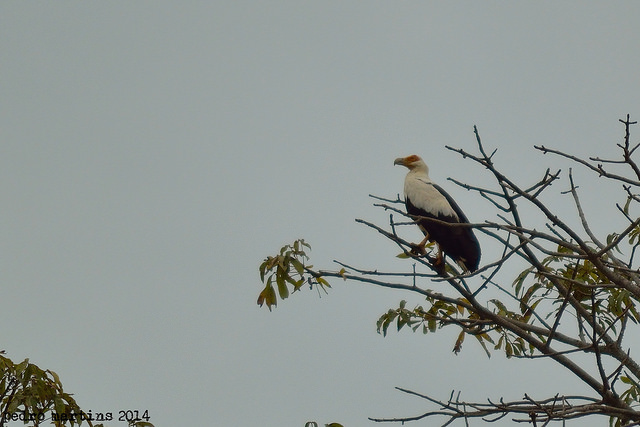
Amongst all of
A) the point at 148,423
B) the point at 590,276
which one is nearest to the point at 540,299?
the point at 590,276

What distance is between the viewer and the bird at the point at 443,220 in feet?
22.0

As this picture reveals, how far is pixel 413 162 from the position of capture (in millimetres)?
8609

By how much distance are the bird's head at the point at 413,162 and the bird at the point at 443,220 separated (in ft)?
1.74

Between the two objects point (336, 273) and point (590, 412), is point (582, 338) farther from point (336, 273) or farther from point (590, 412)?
point (336, 273)

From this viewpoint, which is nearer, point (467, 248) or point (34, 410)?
point (34, 410)

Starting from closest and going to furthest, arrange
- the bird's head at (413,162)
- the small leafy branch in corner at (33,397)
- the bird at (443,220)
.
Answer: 1. the small leafy branch in corner at (33,397)
2. the bird at (443,220)
3. the bird's head at (413,162)

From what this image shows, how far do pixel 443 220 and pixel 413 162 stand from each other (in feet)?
6.28

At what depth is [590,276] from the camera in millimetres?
4859

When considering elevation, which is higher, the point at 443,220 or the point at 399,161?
the point at 399,161

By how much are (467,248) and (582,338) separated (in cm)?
261

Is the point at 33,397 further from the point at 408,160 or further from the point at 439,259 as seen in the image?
the point at 408,160

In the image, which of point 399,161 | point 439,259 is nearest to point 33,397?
point 439,259

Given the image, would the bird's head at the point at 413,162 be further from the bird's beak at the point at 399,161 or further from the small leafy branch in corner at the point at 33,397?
the small leafy branch in corner at the point at 33,397

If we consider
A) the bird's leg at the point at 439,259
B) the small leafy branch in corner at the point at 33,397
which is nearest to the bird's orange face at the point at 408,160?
the bird's leg at the point at 439,259
